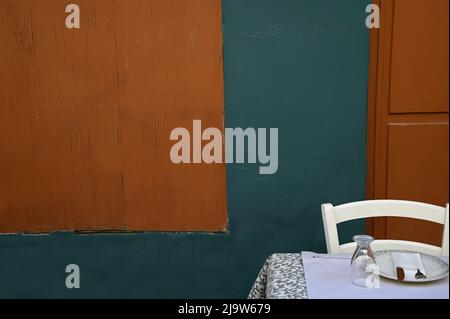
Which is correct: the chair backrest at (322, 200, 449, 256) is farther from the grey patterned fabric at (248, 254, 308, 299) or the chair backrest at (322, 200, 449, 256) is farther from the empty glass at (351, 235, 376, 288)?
the empty glass at (351, 235, 376, 288)

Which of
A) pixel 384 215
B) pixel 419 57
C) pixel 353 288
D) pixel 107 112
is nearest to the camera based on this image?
pixel 353 288

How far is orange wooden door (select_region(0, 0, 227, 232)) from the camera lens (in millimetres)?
2234

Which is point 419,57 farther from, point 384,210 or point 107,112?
point 107,112

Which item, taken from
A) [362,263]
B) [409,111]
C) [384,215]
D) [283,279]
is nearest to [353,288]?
[362,263]

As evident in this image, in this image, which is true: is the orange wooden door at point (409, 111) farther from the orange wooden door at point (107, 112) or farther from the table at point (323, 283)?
the table at point (323, 283)

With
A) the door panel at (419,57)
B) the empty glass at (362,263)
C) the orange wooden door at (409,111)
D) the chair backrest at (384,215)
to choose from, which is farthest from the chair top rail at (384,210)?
the door panel at (419,57)

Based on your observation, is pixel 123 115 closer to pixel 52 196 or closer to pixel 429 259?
pixel 52 196

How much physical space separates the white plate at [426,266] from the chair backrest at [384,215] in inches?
8.6

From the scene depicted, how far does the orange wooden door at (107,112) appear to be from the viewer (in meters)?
2.23

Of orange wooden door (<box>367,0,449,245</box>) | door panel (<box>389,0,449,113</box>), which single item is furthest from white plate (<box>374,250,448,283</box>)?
door panel (<box>389,0,449,113</box>)

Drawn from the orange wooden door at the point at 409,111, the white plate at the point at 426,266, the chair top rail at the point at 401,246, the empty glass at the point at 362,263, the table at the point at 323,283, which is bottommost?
the chair top rail at the point at 401,246

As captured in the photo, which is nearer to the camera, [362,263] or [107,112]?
[362,263]

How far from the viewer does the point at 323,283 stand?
1.22m

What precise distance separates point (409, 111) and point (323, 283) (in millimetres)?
1284
